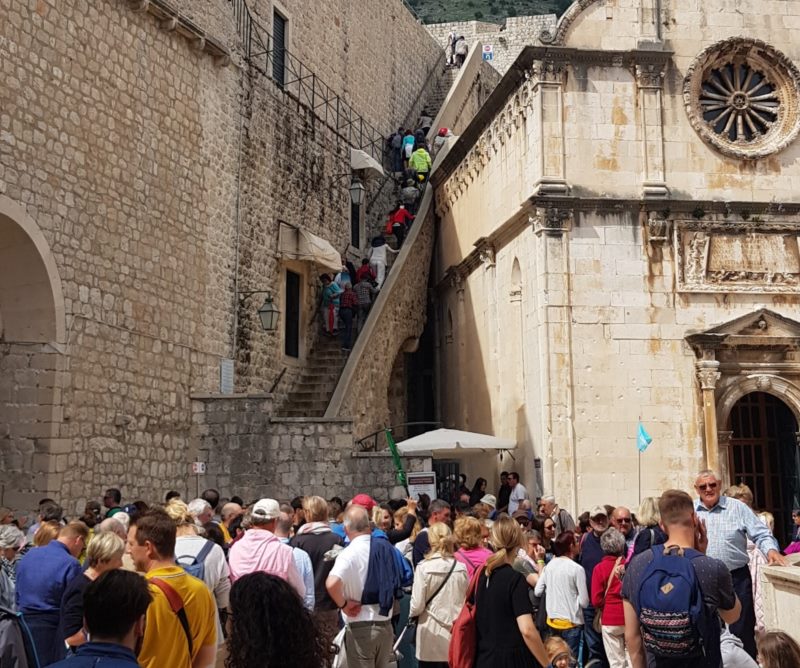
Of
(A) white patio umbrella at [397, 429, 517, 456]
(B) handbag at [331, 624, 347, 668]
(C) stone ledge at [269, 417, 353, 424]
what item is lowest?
(B) handbag at [331, 624, 347, 668]

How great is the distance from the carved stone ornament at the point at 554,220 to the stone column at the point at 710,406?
335cm

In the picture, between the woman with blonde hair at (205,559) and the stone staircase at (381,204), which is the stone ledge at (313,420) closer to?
the woman with blonde hair at (205,559)

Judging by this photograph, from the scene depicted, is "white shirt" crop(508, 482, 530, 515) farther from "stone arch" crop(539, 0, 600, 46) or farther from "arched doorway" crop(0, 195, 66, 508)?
"stone arch" crop(539, 0, 600, 46)

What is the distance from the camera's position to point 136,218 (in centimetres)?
1359

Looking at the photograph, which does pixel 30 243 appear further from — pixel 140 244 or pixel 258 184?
pixel 258 184

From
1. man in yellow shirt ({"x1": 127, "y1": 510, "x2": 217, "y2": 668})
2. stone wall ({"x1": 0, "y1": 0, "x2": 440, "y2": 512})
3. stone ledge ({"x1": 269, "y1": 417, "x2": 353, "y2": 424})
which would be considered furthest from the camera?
stone ledge ({"x1": 269, "y1": 417, "x2": 353, "y2": 424})

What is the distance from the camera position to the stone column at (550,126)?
53.3 feet

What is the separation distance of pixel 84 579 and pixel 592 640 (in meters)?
4.61

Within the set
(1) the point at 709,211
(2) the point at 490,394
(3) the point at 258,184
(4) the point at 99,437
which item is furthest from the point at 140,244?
(1) the point at 709,211

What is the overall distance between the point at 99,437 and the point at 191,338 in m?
2.87

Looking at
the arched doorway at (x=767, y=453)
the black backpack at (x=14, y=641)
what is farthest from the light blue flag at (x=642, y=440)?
the black backpack at (x=14, y=641)

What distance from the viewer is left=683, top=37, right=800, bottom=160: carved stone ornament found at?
1697cm

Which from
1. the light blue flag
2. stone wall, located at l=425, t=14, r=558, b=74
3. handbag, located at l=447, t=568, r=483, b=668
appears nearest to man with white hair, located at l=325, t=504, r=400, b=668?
handbag, located at l=447, t=568, r=483, b=668

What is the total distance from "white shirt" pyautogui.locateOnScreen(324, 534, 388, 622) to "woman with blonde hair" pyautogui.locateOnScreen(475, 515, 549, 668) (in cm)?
113
